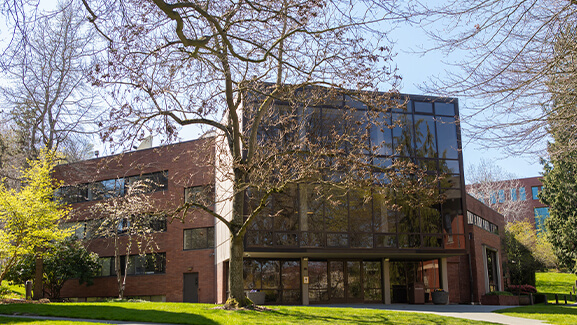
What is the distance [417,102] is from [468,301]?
11.0 metres

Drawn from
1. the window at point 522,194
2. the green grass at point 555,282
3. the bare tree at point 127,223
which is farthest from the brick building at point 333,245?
the window at point 522,194

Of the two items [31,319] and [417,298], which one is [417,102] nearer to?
[417,298]

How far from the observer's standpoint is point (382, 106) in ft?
46.0

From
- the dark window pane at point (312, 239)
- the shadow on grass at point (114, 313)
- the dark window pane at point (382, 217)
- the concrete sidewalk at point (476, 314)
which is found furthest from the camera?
the dark window pane at point (382, 217)

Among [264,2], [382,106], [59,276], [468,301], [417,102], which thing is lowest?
[468,301]

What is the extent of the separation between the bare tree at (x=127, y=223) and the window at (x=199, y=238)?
1787 millimetres

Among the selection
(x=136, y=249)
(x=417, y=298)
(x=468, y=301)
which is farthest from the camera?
(x=136, y=249)

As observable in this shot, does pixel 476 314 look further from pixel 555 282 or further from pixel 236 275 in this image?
pixel 555 282

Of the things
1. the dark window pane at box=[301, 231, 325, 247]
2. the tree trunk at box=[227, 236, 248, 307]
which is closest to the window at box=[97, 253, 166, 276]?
the dark window pane at box=[301, 231, 325, 247]

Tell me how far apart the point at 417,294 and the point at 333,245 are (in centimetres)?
564

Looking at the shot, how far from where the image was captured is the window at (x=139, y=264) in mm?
28906

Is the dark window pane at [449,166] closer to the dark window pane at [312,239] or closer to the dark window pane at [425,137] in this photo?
the dark window pane at [425,137]

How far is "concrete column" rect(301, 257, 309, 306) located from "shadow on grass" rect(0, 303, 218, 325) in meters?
11.1

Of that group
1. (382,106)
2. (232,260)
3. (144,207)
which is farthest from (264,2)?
(144,207)
